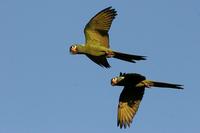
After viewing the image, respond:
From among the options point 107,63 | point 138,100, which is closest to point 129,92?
point 138,100

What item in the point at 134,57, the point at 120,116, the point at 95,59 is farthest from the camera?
the point at 120,116

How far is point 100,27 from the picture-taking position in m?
18.6

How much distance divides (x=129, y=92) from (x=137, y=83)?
1.23 m

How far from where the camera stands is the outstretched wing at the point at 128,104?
19.3 m

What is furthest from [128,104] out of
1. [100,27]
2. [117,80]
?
[100,27]

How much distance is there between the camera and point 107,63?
18.0 meters

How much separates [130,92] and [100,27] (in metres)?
2.78

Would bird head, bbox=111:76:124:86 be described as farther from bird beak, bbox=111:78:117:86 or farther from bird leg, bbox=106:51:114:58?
bird leg, bbox=106:51:114:58

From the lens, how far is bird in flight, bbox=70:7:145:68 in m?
17.7

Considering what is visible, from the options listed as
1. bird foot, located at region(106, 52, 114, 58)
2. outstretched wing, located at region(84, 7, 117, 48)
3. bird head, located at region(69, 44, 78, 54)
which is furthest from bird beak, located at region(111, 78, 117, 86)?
bird head, located at region(69, 44, 78, 54)

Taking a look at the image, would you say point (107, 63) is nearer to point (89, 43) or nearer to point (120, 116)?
point (89, 43)

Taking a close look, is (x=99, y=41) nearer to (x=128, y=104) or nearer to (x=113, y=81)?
(x=113, y=81)

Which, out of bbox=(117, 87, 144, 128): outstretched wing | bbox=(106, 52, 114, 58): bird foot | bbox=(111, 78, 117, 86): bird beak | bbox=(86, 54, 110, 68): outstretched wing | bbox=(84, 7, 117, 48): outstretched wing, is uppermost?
bbox=(84, 7, 117, 48): outstretched wing

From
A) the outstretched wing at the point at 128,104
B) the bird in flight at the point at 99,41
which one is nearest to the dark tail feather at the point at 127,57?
the bird in flight at the point at 99,41
